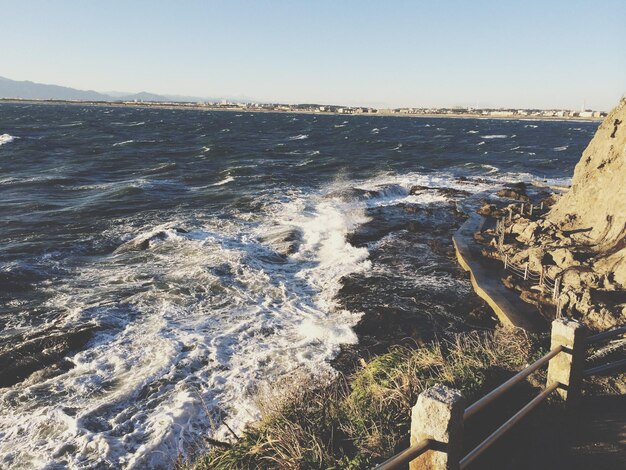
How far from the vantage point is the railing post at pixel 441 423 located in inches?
162

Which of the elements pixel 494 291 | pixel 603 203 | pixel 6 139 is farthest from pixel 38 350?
pixel 6 139

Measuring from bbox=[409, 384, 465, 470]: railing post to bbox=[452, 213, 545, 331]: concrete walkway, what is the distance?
9.31 meters

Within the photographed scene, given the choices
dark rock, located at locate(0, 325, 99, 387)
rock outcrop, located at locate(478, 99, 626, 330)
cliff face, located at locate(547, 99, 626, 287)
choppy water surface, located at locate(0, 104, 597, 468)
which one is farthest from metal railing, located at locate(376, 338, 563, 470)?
dark rock, located at locate(0, 325, 99, 387)

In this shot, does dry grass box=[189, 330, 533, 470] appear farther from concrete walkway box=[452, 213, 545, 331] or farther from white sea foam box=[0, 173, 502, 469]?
concrete walkway box=[452, 213, 545, 331]

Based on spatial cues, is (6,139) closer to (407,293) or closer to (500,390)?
(407,293)

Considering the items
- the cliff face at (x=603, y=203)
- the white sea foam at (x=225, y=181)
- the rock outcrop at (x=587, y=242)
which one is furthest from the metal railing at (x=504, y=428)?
the white sea foam at (x=225, y=181)

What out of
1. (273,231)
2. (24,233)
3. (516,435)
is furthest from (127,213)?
(516,435)

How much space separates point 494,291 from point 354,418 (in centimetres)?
1071

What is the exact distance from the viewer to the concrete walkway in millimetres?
13180

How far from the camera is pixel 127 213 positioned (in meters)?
27.6

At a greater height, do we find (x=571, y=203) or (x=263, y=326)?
(x=571, y=203)

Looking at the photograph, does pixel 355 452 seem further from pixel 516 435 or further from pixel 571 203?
pixel 571 203

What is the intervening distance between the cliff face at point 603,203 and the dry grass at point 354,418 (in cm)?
892

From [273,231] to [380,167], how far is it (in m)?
30.0
